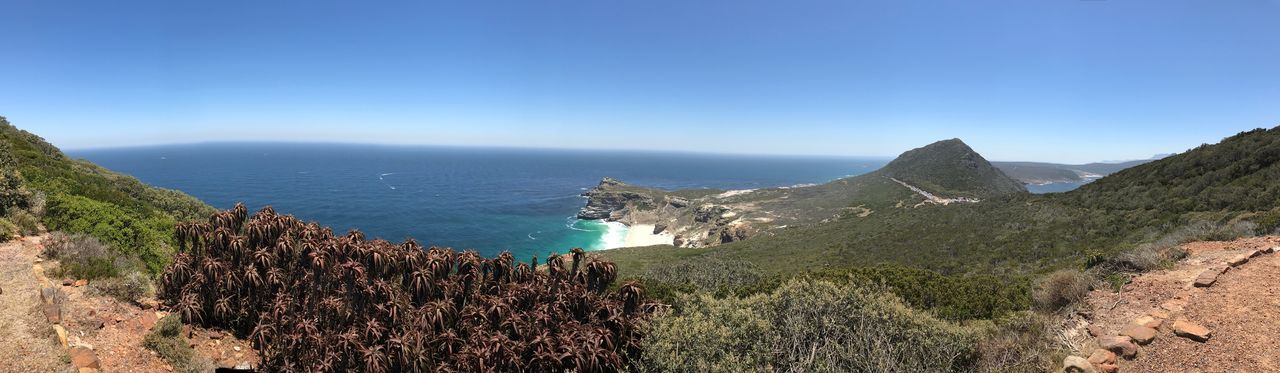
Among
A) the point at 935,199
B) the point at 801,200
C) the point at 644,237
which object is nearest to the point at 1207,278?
the point at 644,237

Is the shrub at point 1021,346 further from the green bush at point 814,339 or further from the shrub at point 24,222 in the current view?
the shrub at point 24,222

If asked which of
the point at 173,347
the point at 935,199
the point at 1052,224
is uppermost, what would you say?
the point at 1052,224

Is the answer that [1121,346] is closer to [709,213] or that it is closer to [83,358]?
[83,358]

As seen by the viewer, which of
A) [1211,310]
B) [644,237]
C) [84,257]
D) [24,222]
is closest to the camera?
[1211,310]

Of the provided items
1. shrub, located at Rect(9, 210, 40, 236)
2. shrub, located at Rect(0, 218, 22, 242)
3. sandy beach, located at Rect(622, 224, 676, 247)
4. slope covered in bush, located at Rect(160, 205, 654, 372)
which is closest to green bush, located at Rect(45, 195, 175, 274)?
shrub, located at Rect(9, 210, 40, 236)

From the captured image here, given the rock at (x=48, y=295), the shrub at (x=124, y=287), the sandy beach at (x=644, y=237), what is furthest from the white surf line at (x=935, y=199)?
the rock at (x=48, y=295)

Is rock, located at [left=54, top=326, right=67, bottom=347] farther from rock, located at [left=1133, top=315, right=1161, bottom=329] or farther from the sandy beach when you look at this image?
the sandy beach
